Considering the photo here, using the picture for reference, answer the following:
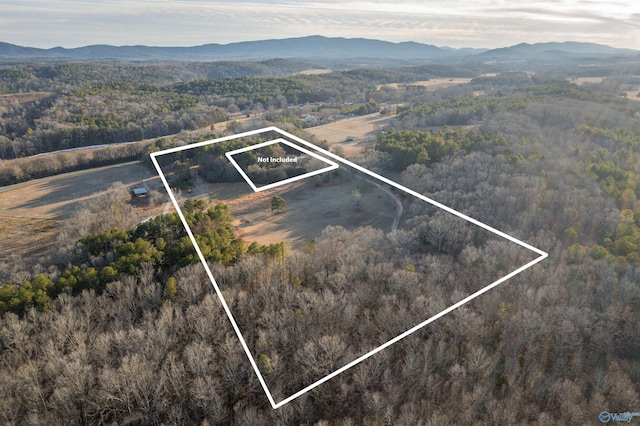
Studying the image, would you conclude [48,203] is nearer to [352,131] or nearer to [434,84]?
[352,131]

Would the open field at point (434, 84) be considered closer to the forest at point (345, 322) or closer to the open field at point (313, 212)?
the open field at point (313, 212)

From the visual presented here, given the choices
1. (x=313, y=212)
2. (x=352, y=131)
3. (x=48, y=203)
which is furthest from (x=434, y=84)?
(x=48, y=203)

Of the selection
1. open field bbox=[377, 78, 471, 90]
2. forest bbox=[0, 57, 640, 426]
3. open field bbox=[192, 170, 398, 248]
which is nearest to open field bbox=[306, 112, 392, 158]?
open field bbox=[192, 170, 398, 248]

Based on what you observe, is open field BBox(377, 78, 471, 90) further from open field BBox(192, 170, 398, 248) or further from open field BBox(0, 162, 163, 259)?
open field BBox(192, 170, 398, 248)

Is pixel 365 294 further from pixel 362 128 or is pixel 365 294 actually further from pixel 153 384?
pixel 362 128

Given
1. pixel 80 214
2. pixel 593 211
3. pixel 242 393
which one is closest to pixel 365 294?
pixel 242 393

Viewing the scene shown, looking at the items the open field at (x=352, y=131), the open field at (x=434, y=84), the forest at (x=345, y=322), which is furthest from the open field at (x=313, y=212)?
the open field at (x=434, y=84)
